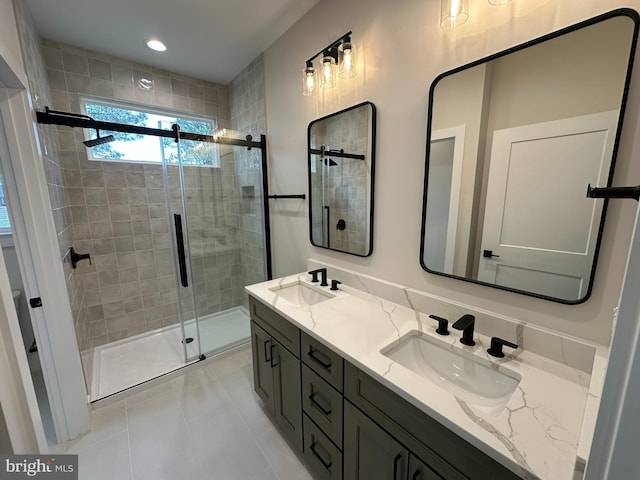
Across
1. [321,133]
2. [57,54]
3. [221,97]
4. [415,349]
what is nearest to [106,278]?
[57,54]

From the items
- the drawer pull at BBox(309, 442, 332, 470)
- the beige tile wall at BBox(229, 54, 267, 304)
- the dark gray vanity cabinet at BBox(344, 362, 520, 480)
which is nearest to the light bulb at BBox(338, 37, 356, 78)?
the beige tile wall at BBox(229, 54, 267, 304)

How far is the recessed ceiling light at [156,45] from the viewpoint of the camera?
2.05 metres

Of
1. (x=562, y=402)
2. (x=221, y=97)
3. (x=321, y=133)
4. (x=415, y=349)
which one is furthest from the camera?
(x=221, y=97)

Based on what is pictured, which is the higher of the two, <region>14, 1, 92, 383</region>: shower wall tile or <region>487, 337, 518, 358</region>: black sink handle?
<region>14, 1, 92, 383</region>: shower wall tile

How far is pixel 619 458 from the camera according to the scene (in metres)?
0.37

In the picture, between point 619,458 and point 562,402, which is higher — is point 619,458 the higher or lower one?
the higher one

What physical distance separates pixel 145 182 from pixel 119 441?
2.09 metres

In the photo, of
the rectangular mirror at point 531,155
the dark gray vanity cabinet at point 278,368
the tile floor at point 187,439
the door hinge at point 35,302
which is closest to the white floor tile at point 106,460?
the tile floor at point 187,439

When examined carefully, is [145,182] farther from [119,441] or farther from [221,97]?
[119,441]

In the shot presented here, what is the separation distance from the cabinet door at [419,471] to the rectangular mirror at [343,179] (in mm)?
994

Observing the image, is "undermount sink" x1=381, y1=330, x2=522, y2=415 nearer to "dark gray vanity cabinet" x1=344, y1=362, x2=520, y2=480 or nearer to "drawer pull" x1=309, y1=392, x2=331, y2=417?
"dark gray vanity cabinet" x1=344, y1=362, x2=520, y2=480

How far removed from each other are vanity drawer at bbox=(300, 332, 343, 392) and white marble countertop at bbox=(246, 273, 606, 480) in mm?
60

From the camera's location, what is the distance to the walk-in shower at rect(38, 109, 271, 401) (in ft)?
7.43

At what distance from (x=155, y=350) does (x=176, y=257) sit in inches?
40.1
